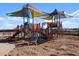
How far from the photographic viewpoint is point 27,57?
932 cm

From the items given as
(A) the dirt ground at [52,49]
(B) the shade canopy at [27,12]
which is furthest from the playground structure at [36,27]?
(A) the dirt ground at [52,49]

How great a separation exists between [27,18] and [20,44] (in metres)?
0.95

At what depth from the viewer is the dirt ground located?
9.44 metres

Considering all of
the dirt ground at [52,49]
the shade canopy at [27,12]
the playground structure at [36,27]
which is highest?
the shade canopy at [27,12]

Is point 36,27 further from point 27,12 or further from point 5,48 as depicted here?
point 5,48

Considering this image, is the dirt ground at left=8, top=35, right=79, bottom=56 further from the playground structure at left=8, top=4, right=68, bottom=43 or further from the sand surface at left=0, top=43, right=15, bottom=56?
the playground structure at left=8, top=4, right=68, bottom=43

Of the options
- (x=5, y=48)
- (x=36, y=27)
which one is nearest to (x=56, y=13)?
(x=36, y=27)

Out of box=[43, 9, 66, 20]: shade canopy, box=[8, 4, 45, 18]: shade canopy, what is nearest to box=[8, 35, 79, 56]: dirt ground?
box=[43, 9, 66, 20]: shade canopy

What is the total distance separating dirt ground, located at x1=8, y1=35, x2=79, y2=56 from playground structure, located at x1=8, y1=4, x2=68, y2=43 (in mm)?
458

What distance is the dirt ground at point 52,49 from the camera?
31.0 feet

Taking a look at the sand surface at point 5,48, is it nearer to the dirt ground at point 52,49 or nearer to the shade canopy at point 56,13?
the dirt ground at point 52,49

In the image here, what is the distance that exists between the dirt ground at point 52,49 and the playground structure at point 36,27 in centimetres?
46

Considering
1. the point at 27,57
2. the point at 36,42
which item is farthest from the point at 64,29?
the point at 27,57

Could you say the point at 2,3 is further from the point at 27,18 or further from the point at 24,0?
the point at 27,18
